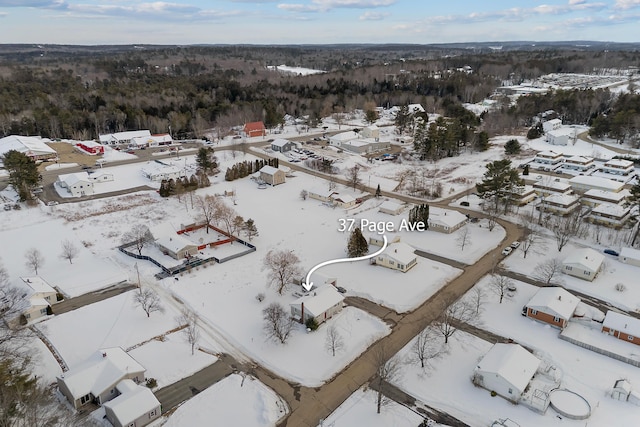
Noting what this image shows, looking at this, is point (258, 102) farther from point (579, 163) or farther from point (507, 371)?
point (507, 371)

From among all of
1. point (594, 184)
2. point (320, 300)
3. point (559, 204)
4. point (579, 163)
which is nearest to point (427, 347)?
point (320, 300)

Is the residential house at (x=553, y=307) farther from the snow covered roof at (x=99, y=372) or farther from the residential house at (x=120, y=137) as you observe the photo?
the residential house at (x=120, y=137)

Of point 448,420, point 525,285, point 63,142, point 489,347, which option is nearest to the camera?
point 448,420

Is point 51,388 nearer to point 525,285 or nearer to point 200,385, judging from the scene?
point 200,385

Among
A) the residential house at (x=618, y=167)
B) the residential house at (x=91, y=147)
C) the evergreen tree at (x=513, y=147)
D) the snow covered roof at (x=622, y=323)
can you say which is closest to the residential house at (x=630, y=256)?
the snow covered roof at (x=622, y=323)

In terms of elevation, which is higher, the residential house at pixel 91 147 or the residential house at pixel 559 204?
the residential house at pixel 559 204

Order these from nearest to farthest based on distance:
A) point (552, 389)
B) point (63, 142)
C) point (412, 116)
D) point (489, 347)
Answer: point (552, 389) → point (489, 347) → point (63, 142) → point (412, 116)

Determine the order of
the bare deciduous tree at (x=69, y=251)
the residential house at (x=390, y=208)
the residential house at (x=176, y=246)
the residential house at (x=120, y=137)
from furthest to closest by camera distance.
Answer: the residential house at (x=120, y=137) < the residential house at (x=390, y=208) < the residential house at (x=176, y=246) < the bare deciduous tree at (x=69, y=251)

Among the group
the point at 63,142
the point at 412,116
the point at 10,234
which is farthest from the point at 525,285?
the point at 63,142
